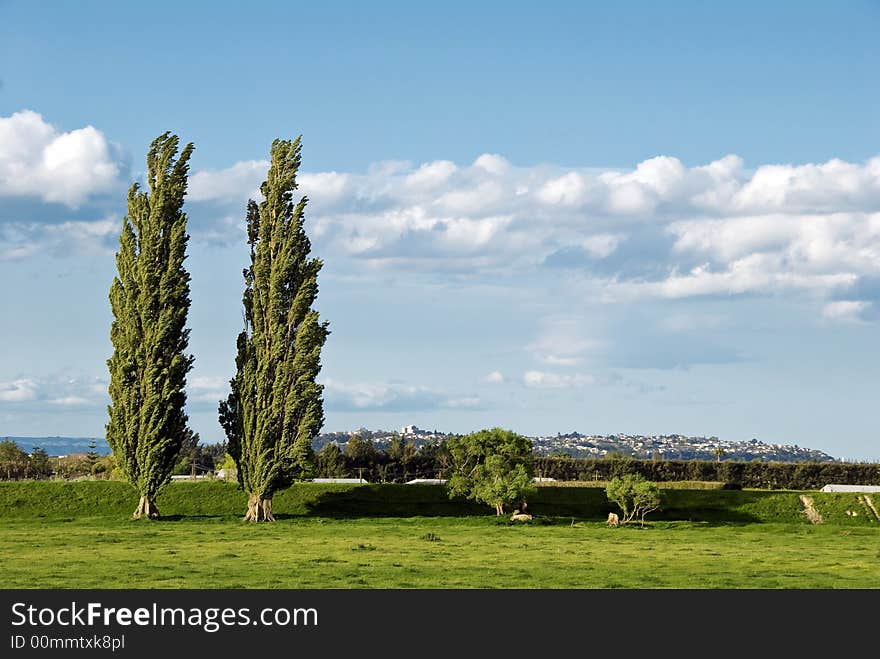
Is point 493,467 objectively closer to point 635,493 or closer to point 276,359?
point 635,493

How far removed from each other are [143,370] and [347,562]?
23440 millimetres

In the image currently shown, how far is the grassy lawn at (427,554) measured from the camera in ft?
94.1

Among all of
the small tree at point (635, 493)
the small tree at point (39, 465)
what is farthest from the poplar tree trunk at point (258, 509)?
the small tree at point (39, 465)

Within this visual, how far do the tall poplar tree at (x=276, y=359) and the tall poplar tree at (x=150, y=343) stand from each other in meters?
3.17

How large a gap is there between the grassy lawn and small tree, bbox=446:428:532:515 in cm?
181

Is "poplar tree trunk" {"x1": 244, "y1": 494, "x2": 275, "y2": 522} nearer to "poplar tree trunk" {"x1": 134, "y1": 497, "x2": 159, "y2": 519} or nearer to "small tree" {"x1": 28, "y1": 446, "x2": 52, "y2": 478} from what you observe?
"poplar tree trunk" {"x1": 134, "y1": 497, "x2": 159, "y2": 519}

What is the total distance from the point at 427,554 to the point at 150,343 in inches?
899

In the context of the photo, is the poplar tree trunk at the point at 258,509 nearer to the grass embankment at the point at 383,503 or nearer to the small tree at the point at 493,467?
the grass embankment at the point at 383,503

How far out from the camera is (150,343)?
5269cm

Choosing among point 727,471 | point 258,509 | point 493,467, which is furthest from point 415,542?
point 727,471
